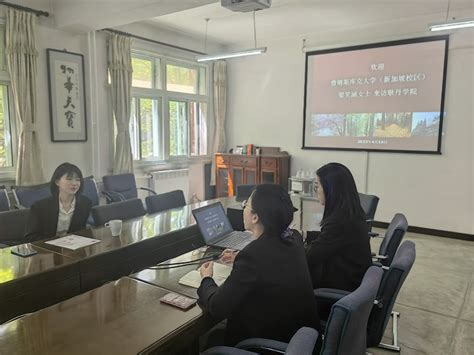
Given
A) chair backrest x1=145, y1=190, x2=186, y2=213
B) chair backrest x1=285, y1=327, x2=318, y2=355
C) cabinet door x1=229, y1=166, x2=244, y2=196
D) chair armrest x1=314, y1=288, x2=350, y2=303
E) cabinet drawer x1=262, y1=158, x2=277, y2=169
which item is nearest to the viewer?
chair backrest x1=285, y1=327, x2=318, y2=355

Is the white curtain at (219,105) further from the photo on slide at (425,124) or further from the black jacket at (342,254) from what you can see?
the black jacket at (342,254)

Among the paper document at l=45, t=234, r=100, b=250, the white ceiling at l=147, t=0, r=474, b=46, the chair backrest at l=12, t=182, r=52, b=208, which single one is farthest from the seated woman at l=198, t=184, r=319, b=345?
the white ceiling at l=147, t=0, r=474, b=46

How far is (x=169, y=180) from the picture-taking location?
5.77 metres

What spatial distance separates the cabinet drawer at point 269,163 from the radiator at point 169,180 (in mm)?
1313

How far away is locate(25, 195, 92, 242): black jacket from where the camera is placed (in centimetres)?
249

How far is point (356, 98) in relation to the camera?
5.40 meters

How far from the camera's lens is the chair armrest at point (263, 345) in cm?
131

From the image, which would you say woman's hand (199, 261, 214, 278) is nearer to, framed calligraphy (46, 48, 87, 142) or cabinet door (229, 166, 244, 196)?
framed calligraphy (46, 48, 87, 142)

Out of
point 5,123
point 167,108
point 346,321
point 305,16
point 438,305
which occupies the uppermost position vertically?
point 305,16

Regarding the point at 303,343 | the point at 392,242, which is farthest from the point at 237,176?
the point at 303,343

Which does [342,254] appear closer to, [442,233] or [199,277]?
[199,277]

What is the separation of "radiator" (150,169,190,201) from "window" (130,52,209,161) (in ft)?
0.96

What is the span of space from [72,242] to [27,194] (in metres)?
2.16

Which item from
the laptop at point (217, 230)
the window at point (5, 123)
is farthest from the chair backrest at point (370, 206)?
the window at point (5, 123)
